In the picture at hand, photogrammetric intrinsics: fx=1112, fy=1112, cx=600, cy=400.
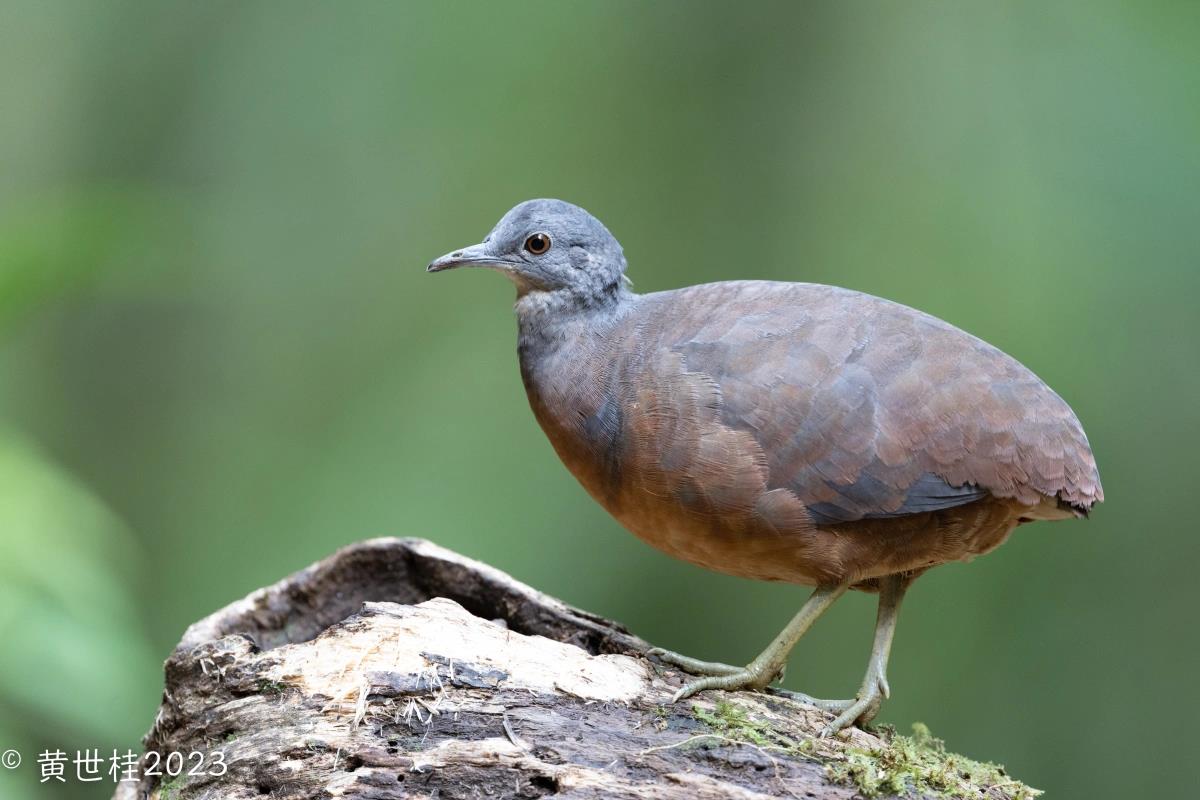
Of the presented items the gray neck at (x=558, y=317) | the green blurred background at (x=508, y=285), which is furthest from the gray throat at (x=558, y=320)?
the green blurred background at (x=508, y=285)

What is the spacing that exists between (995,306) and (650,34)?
2.71 meters

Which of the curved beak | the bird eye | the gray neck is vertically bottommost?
the gray neck

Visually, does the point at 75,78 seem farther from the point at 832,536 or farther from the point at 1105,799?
the point at 1105,799

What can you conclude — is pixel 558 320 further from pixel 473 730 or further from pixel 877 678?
pixel 877 678

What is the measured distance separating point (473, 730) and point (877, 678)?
135 centimetres

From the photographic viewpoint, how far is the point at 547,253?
3580mm

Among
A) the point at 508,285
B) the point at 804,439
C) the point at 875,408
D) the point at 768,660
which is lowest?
the point at 768,660

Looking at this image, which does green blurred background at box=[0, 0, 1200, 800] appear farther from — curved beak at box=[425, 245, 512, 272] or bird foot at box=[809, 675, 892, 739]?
bird foot at box=[809, 675, 892, 739]

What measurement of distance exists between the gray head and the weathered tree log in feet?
3.60

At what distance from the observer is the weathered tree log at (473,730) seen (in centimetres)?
262

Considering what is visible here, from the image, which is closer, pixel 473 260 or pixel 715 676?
pixel 715 676

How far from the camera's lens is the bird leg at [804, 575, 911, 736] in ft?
10.4

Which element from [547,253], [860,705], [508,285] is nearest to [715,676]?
[860,705]

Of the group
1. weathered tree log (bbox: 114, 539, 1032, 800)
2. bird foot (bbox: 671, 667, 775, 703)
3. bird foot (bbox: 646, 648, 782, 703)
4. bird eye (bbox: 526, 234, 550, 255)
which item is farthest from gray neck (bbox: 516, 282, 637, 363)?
bird foot (bbox: 671, 667, 775, 703)
